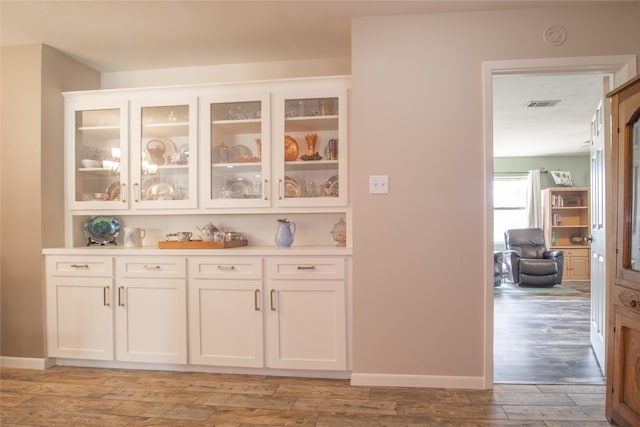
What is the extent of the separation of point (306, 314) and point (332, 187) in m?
0.91

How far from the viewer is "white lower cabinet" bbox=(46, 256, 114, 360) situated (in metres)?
2.98

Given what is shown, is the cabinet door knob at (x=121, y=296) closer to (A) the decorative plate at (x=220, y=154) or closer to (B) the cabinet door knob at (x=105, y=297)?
(B) the cabinet door knob at (x=105, y=297)

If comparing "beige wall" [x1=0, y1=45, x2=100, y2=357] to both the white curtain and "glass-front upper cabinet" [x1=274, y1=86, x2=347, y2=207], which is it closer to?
"glass-front upper cabinet" [x1=274, y1=86, x2=347, y2=207]

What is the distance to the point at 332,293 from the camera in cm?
271

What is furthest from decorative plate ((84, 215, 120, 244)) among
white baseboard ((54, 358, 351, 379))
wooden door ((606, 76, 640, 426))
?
wooden door ((606, 76, 640, 426))

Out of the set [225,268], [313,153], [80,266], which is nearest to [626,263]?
[313,153]

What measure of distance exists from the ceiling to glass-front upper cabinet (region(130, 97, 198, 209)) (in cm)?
46

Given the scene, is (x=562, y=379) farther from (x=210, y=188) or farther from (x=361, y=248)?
(x=210, y=188)

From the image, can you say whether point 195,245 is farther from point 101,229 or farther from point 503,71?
point 503,71

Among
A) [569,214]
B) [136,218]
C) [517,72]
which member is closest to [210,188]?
[136,218]

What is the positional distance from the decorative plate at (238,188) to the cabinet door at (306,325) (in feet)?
2.33

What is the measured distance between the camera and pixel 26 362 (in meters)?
3.04

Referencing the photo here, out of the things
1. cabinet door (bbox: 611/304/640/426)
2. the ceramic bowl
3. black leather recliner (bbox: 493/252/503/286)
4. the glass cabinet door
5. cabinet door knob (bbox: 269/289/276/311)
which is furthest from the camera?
black leather recliner (bbox: 493/252/503/286)

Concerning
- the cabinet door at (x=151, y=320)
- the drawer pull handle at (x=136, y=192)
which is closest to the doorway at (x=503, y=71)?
the cabinet door at (x=151, y=320)
